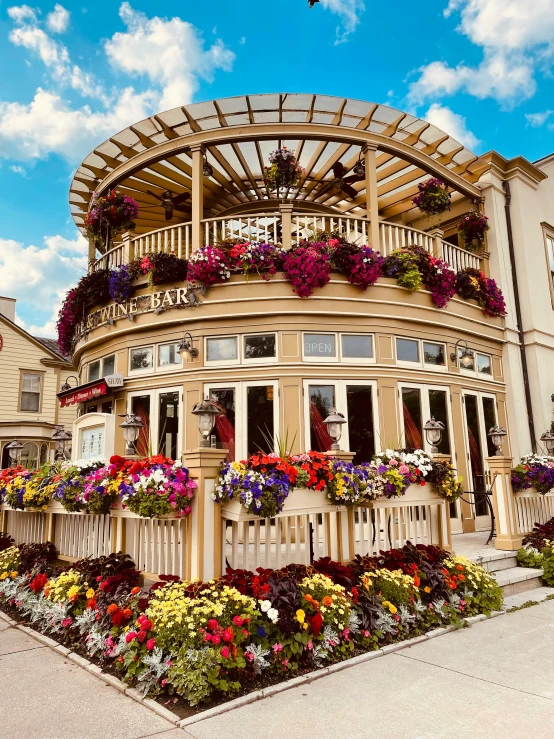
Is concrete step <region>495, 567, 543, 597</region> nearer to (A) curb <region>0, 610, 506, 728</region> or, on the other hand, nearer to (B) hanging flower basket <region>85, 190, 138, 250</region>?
(A) curb <region>0, 610, 506, 728</region>

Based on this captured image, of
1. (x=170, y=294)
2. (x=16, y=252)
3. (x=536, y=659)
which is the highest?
(x=16, y=252)

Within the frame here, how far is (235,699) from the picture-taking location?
3344 mm

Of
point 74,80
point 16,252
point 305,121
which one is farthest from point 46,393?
point 305,121

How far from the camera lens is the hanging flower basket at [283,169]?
9594 millimetres

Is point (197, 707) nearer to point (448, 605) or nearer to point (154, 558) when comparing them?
point (154, 558)

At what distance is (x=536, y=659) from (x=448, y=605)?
107 centimetres

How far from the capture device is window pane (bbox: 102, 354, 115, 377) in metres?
→ 10.2

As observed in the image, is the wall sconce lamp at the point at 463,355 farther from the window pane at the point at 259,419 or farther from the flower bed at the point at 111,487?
the flower bed at the point at 111,487

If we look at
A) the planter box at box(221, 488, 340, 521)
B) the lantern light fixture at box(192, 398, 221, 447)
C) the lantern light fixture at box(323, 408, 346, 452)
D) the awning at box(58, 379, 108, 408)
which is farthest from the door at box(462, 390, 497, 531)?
the awning at box(58, 379, 108, 408)

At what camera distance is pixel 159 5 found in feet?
22.5

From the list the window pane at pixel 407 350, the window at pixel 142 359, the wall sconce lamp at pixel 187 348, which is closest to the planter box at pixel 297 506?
the wall sconce lamp at pixel 187 348

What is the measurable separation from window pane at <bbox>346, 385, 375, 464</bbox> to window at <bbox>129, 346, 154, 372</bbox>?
3607 millimetres

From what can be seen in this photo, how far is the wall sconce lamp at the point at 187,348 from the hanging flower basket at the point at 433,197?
560 centimetres

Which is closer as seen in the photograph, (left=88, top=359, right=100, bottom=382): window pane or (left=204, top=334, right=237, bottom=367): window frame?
(left=204, top=334, right=237, bottom=367): window frame
